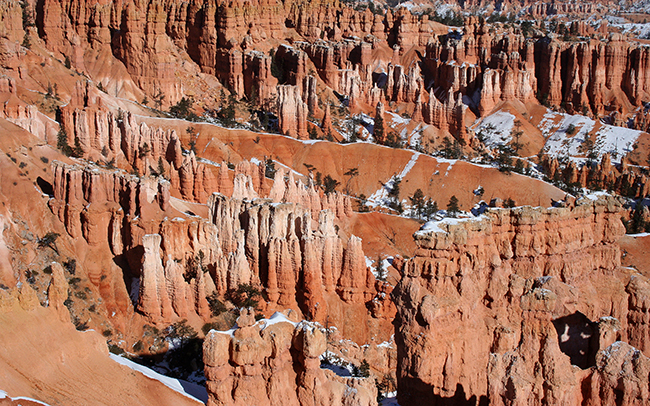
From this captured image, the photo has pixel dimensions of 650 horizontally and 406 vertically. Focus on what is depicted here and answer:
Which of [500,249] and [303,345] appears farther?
[500,249]

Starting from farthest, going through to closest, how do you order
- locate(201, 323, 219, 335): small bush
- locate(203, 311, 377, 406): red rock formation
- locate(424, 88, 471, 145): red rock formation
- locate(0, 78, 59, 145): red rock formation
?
locate(424, 88, 471, 145): red rock formation < locate(0, 78, 59, 145): red rock formation < locate(201, 323, 219, 335): small bush < locate(203, 311, 377, 406): red rock formation

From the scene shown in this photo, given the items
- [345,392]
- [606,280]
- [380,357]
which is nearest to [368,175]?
[380,357]

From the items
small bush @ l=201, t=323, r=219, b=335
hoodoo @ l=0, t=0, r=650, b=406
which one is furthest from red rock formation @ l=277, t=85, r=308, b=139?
small bush @ l=201, t=323, r=219, b=335

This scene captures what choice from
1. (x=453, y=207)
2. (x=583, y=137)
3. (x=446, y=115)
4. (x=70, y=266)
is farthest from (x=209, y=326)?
(x=583, y=137)

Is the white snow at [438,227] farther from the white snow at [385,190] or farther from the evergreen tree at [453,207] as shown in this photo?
the white snow at [385,190]

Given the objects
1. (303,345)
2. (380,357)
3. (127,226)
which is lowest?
(380,357)

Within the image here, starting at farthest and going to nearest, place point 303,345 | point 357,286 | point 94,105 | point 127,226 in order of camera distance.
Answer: point 94,105, point 357,286, point 127,226, point 303,345

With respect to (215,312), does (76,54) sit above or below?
above

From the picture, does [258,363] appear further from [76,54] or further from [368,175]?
[76,54]

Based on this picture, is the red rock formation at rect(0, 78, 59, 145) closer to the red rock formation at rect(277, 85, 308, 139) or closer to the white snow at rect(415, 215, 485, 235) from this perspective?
the red rock formation at rect(277, 85, 308, 139)
